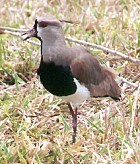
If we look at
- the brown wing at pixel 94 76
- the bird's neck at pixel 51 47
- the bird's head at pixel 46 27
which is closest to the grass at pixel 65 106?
the brown wing at pixel 94 76

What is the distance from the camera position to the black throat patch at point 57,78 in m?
3.45

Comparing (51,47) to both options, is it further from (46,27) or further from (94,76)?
(94,76)

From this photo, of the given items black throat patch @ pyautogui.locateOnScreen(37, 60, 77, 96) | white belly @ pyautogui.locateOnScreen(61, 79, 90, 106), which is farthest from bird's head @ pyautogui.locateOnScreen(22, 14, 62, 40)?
white belly @ pyautogui.locateOnScreen(61, 79, 90, 106)

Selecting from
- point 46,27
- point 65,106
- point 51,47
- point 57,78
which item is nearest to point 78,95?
point 57,78

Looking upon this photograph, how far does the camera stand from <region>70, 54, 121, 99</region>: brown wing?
357 centimetres

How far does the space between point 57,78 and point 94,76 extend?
1.27 feet

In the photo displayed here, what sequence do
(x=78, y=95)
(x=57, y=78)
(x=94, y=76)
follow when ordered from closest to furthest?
1. (x=57, y=78)
2. (x=78, y=95)
3. (x=94, y=76)

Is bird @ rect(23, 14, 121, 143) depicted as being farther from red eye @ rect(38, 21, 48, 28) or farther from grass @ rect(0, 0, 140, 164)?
grass @ rect(0, 0, 140, 164)

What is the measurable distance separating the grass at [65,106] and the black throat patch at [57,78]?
0.34 m

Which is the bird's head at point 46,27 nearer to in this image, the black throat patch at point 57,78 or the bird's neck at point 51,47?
the bird's neck at point 51,47

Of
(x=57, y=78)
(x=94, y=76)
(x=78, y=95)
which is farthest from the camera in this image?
(x=94, y=76)

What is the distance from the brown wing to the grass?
6.5 inches

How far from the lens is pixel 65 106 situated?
4.31 m

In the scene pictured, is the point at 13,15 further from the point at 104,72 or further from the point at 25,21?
the point at 104,72
